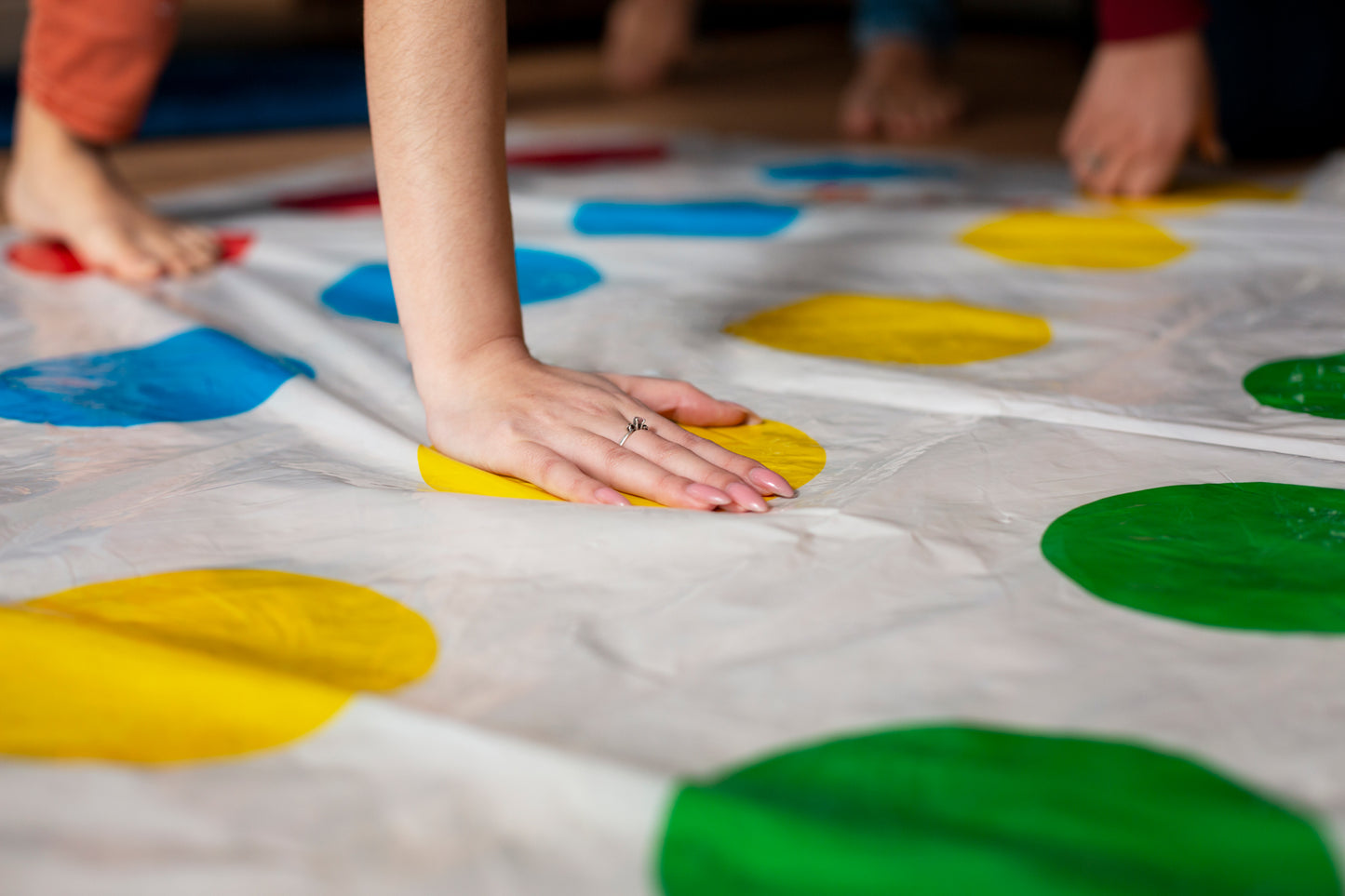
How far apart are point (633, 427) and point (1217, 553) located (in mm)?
257

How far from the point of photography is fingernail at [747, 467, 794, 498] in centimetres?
50

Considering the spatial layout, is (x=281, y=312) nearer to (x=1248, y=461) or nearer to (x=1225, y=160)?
(x=1248, y=461)

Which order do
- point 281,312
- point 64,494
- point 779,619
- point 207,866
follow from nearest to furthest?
point 207,866 → point 779,619 → point 64,494 → point 281,312

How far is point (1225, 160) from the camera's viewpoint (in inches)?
51.5

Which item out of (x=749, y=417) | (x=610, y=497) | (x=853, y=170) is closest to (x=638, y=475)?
(x=610, y=497)

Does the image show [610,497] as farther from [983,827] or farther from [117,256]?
[117,256]

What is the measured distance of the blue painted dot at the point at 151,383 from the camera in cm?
62

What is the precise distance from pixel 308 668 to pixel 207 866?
0.10m

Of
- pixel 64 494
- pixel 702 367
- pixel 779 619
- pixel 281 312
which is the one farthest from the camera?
pixel 281 312

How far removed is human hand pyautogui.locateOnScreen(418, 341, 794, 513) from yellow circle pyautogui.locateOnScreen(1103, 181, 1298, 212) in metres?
0.62

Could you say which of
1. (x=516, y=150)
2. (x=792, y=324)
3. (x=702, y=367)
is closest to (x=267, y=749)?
(x=702, y=367)

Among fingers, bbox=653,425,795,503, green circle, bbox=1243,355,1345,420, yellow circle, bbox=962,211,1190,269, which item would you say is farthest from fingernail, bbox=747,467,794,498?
yellow circle, bbox=962,211,1190,269

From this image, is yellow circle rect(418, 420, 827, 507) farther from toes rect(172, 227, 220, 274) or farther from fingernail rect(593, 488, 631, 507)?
toes rect(172, 227, 220, 274)

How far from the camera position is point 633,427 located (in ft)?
1.74
